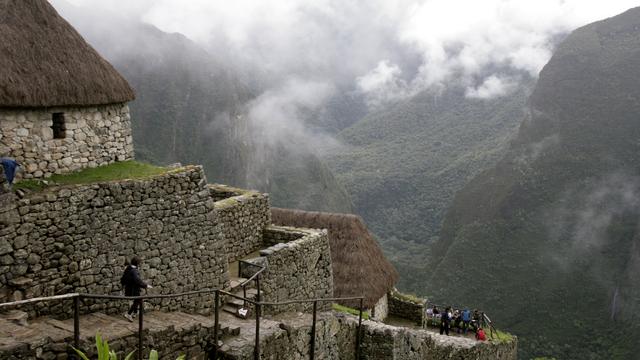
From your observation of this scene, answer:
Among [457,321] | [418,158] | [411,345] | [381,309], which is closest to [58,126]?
[411,345]

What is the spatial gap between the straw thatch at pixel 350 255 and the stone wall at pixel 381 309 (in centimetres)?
29

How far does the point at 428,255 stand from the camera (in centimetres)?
8806

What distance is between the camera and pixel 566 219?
76.3m

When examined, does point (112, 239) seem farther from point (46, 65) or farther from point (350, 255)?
point (350, 255)

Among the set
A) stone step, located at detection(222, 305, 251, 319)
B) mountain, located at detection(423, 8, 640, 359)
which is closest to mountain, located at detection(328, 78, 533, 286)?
mountain, located at detection(423, 8, 640, 359)

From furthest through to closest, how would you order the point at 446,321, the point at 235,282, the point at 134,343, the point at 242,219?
the point at 446,321 → the point at 242,219 → the point at 235,282 → the point at 134,343

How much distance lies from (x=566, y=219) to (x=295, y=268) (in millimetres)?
70496

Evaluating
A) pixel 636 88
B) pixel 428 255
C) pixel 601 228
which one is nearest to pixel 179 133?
pixel 428 255

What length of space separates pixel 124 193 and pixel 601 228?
7705 cm

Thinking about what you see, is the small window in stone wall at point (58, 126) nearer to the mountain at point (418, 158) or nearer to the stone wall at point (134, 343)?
the stone wall at point (134, 343)

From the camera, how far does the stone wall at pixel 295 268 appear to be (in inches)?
492

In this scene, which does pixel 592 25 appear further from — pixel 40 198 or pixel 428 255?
pixel 40 198

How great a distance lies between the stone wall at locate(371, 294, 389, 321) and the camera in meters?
19.8

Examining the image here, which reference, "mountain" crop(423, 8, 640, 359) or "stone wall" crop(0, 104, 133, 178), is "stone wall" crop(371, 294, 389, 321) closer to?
"stone wall" crop(0, 104, 133, 178)
